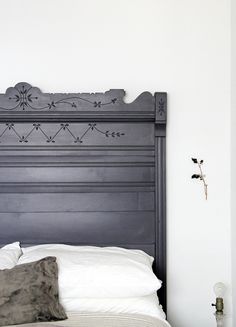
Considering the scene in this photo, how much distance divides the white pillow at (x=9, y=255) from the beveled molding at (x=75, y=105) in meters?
0.75

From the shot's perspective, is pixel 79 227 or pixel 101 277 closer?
pixel 101 277

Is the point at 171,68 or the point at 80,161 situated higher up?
the point at 171,68

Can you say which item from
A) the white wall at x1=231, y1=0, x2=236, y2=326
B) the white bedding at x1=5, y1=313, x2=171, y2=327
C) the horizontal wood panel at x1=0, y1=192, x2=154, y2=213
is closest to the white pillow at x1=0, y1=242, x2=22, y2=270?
the horizontal wood panel at x1=0, y1=192, x2=154, y2=213

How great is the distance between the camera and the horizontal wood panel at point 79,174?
2.42m

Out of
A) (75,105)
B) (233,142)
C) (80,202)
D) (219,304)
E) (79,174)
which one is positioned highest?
(75,105)

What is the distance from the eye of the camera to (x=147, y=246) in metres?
2.40

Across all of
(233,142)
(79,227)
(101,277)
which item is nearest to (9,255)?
(79,227)

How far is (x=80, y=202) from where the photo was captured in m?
2.42

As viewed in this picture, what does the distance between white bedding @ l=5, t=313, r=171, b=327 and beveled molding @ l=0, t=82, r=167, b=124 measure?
109 cm

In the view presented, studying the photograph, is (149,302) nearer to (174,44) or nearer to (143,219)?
(143,219)

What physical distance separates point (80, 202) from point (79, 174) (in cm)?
17

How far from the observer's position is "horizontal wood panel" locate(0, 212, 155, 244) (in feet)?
7.88

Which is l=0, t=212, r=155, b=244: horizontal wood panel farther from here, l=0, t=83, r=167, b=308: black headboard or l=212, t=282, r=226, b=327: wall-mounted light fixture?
l=212, t=282, r=226, b=327: wall-mounted light fixture

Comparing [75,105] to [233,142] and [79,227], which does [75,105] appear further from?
[233,142]
